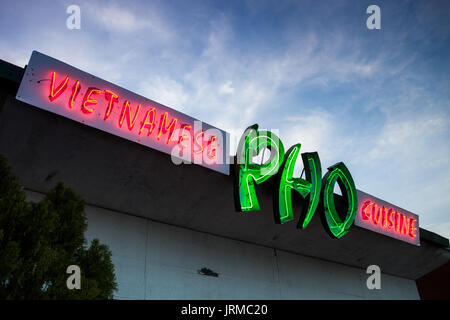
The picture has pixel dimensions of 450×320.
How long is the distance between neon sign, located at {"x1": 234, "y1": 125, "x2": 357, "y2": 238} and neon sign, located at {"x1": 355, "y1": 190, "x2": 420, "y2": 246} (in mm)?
1636

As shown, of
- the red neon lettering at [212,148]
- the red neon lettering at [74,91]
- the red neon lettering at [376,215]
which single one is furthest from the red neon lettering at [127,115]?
the red neon lettering at [376,215]

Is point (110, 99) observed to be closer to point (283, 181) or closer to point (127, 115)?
point (127, 115)

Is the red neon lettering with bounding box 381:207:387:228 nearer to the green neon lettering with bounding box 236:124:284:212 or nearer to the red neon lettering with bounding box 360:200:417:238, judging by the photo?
the red neon lettering with bounding box 360:200:417:238

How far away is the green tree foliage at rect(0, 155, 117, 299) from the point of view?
454 centimetres

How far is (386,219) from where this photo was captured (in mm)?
13719

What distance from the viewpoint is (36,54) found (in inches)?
304

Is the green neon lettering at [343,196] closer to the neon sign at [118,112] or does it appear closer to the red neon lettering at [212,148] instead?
the neon sign at [118,112]

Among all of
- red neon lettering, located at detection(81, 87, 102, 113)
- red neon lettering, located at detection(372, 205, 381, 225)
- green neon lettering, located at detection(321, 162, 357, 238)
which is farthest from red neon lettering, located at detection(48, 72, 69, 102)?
red neon lettering, located at detection(372, 205, 381, 225)

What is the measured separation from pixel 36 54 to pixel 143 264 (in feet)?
17.6

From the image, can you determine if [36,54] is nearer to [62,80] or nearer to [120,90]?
Result: [62,80]

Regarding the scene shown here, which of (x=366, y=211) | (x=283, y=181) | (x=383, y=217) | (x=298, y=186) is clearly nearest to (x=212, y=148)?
(x=283, y=181)

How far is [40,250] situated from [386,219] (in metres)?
11.8
